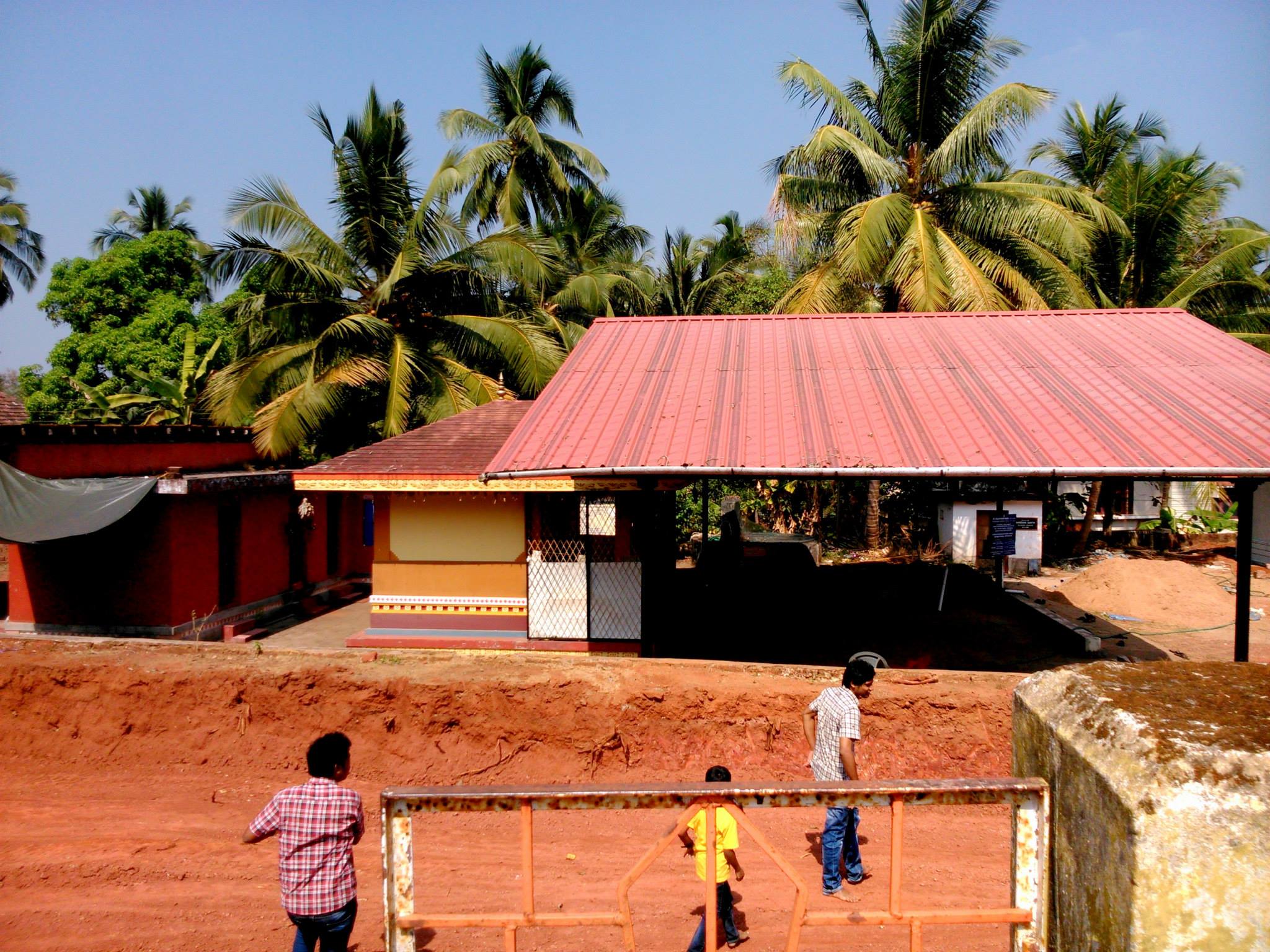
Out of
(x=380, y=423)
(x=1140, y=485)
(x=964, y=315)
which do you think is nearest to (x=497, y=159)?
(x=380, y=423)

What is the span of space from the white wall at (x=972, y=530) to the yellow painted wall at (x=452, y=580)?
1236 cm

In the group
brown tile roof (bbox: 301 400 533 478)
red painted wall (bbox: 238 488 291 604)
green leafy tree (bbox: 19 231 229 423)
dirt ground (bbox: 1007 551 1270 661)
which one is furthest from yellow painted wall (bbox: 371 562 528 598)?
green leafy tree (bbox: 19 231 229 423)

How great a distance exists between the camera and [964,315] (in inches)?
525

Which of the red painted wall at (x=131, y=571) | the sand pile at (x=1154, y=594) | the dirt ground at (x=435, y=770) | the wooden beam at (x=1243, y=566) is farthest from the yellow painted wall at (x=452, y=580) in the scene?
the sand pile at (x=1154, y=594)

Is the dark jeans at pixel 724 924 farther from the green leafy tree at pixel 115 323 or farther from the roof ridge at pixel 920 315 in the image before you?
the green leafy tree at pixel 115 323

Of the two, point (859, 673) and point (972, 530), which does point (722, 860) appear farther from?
point (972, 530)

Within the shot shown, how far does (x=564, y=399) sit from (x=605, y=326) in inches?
124

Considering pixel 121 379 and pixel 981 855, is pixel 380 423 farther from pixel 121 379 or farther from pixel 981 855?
pixel 981 855

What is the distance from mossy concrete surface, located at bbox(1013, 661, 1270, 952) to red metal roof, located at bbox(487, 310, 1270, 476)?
5.86 metres

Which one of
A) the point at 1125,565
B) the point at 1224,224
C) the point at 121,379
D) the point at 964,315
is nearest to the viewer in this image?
the point at 964,315

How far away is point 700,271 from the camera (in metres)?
28.9

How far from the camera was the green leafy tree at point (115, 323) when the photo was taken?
22.7 meters

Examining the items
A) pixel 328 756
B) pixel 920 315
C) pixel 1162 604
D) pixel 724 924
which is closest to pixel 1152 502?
pixel 1162 604

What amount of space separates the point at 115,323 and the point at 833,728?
24.6 meters
